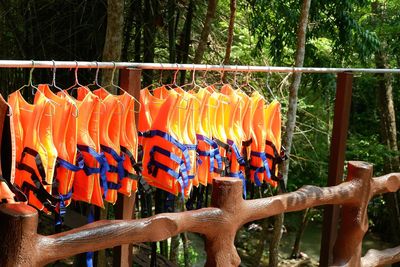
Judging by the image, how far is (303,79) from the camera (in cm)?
605

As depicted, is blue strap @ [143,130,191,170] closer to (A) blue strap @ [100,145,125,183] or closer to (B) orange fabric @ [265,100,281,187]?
(A) blue strap @ [100,145,125,183]

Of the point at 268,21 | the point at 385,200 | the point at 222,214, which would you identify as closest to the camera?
the point at 222,214

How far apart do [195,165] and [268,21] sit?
11.0ft

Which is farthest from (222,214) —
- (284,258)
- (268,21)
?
(284,258)

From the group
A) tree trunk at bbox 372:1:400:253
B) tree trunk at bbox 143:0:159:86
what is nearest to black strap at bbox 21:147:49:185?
tree trunk at bbox 143:0:159:86

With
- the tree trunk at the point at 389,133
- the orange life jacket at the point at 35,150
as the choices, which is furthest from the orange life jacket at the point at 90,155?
the tree trunk at the point at 389,133

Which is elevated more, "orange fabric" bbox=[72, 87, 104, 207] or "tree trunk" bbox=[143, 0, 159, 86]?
"tree trunk" bbox=[143, 0, 159, 86]

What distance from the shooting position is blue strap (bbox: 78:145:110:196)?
5.82 ft

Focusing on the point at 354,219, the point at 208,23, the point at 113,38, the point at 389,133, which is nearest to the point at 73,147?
the point at 354,219

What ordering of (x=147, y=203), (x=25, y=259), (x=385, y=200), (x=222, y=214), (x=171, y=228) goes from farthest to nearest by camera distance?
(x=385, y=200)
(x=147, y=203)
(x=222, y=214)
(x=171, y=228)
(x=25, y=259)

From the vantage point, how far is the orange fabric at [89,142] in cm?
Answer: 179

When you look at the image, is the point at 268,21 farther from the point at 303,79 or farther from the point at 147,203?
the point at 147,203

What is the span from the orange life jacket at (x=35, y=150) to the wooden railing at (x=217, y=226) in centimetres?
34

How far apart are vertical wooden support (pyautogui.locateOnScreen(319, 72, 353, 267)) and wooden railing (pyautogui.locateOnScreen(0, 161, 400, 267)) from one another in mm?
108
